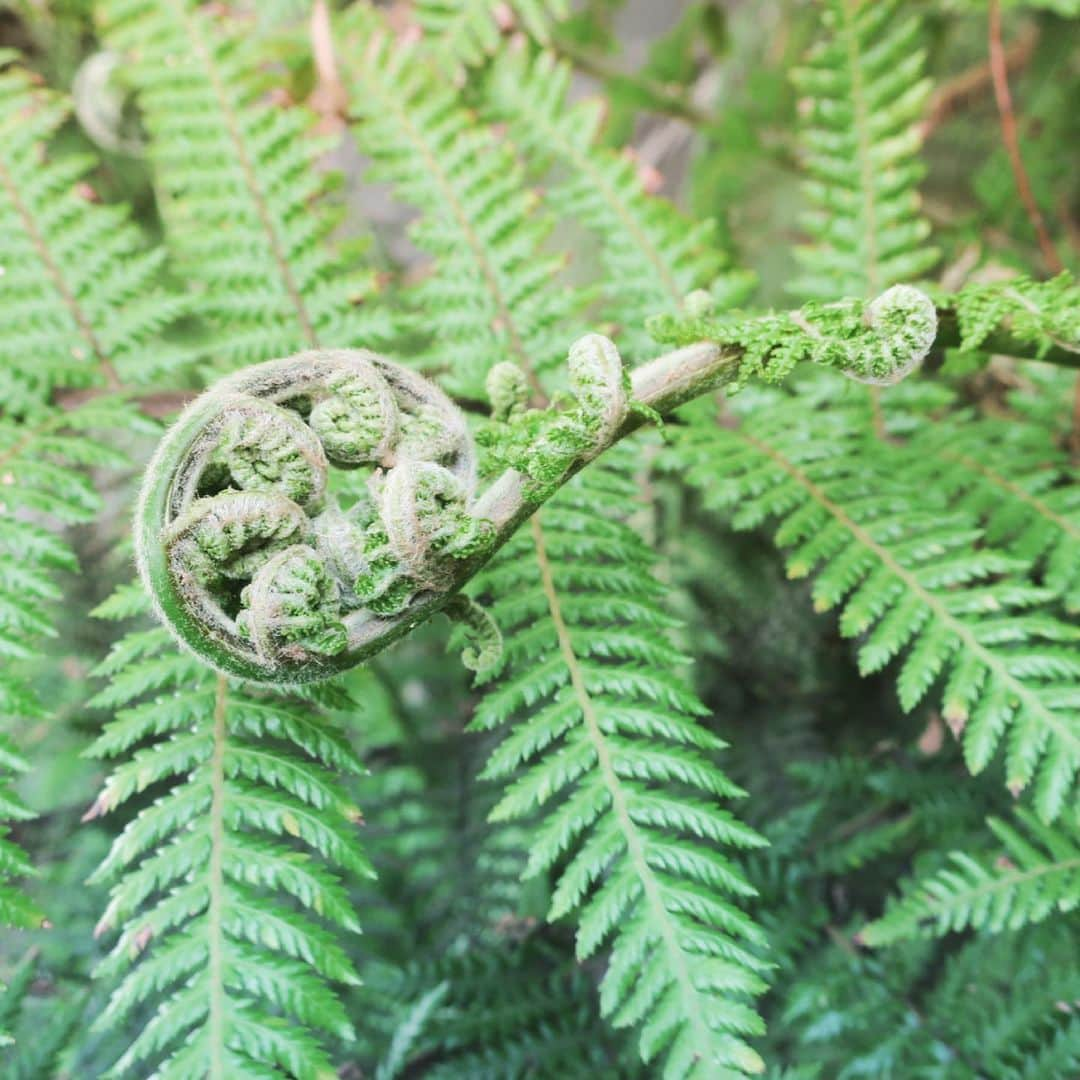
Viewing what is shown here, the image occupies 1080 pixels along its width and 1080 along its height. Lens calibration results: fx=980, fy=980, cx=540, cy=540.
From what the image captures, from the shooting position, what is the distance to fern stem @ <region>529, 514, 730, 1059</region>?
1.09 m

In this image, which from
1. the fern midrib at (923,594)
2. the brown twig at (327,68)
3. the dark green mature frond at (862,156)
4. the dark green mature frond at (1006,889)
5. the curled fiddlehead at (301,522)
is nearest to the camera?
the curled fiddlehead at (301,522)

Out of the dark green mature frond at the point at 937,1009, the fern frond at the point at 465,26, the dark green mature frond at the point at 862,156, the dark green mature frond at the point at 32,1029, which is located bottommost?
the dark green mature frond at the point at 32,1029

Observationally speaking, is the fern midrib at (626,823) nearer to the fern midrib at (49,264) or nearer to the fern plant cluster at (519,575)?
the fern plant cluster at (519,575)

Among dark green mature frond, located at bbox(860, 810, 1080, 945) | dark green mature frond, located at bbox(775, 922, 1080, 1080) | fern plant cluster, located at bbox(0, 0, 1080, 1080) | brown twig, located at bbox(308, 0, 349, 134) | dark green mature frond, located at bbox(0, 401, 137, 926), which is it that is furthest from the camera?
brown twig, located at bbox(308, 0, 349, 134)

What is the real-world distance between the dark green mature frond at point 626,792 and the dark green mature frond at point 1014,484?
0.57 metres

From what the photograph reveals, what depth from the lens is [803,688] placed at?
7.06 ft

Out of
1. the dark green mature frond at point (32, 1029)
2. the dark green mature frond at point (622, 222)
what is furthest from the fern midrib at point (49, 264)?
the dark green mature frond at point (32, 1029)

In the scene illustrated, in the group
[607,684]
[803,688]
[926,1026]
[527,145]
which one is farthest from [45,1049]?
[527,145]

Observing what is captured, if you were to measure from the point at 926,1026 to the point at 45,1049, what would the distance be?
1.40 metres

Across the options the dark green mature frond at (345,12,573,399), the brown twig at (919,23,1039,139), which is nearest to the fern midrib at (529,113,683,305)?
the dark green mature frond at (345,12,573,399)

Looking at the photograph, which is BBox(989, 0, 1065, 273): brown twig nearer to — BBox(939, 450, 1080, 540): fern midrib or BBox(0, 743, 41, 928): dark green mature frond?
BBox(939, 450, 1080, 540): fern midrib

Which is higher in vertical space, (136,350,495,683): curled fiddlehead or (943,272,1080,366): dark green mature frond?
(943,272,1080,366): dark green mature frond

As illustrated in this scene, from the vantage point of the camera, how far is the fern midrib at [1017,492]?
150cm

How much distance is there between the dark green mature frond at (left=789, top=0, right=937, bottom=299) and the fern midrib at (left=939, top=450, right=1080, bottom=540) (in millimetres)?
321
